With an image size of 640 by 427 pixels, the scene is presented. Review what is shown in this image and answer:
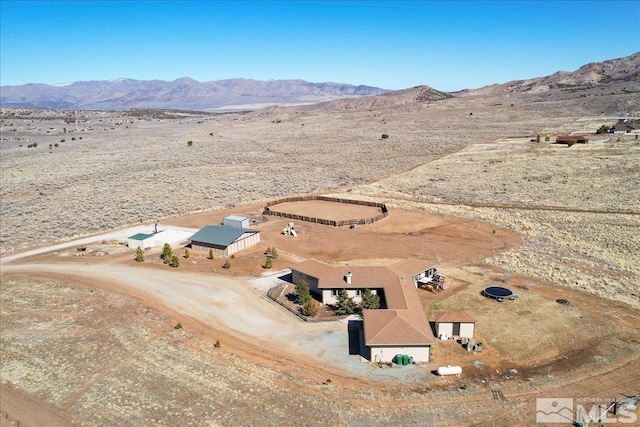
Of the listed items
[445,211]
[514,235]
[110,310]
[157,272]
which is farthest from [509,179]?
[110,310]

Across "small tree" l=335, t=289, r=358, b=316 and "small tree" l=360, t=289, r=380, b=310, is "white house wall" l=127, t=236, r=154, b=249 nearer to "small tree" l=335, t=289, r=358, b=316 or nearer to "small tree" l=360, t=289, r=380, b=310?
→ "small tree" l=335, t=289, r=358, b=316

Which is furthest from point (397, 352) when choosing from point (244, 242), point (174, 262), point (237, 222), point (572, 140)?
point (572, 140)

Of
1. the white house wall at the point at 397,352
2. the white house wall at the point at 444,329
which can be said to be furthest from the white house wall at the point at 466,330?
the white house wall at the point at 397,352

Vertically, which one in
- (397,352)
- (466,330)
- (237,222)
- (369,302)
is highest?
(237,222)

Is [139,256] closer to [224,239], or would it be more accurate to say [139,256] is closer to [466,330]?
[224,239]

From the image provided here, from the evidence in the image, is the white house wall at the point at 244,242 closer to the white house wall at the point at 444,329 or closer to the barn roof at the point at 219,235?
the barn roof at the point at 219,235

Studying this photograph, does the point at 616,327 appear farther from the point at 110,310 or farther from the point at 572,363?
the point at 110,310

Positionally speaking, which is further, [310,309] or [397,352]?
[310,309]
